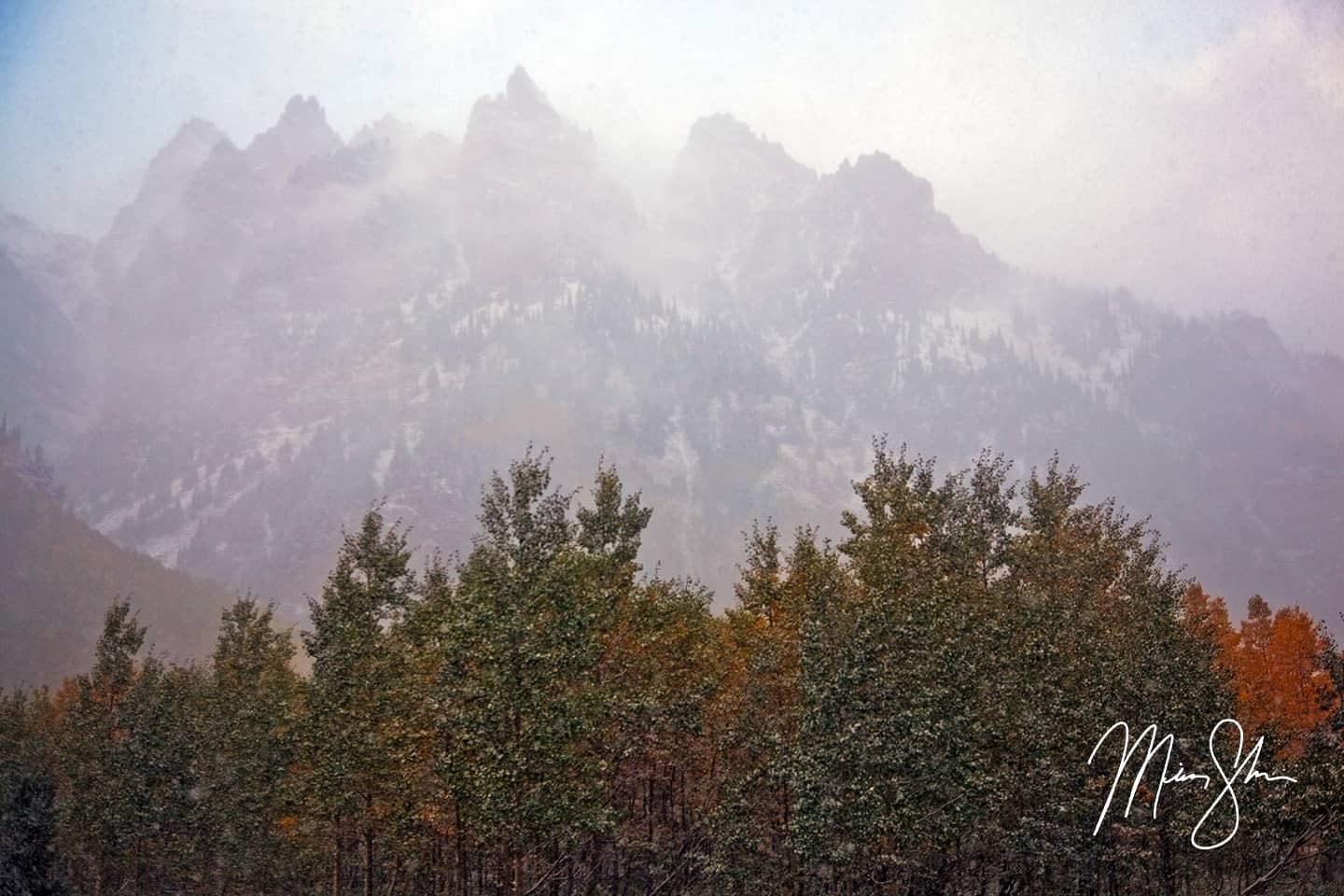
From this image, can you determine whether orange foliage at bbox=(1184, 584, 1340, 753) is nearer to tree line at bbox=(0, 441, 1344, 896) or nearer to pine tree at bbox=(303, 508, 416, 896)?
tree line at bbox=(0, 441, 1344, 896)

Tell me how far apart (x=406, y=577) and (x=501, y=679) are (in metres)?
10.3

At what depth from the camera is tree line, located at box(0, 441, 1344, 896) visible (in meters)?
23.2

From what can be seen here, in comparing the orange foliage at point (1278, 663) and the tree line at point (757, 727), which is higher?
the orange foliage at point (1278, 663)

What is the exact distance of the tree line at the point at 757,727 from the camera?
2319cm
